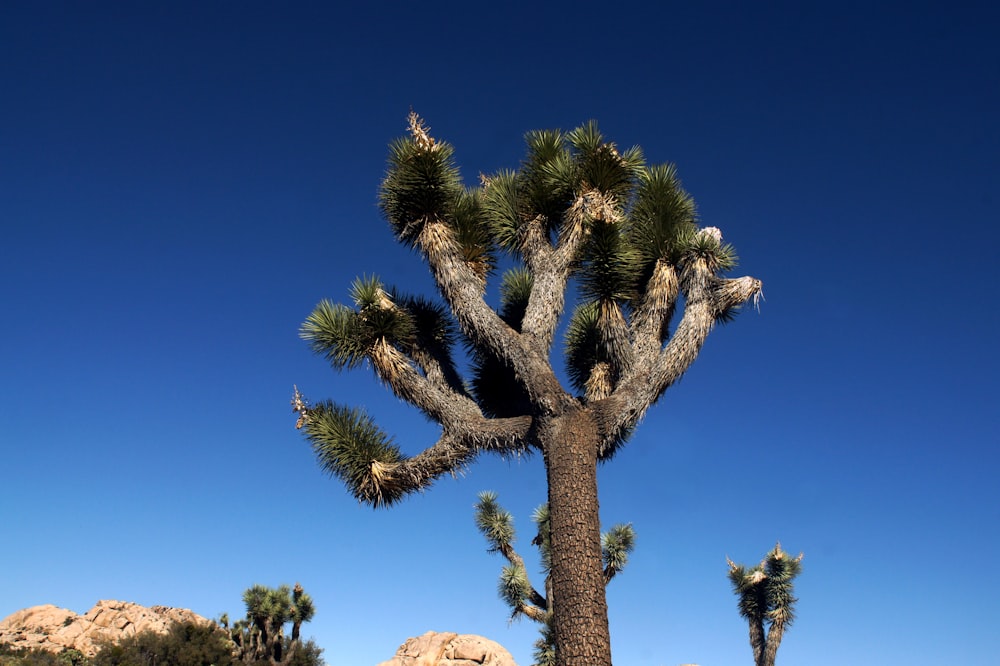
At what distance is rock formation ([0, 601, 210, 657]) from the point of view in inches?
1463

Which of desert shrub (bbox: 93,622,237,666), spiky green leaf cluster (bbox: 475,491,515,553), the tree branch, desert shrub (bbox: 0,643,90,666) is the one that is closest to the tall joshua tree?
the tree branch

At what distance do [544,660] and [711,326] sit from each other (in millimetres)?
9343

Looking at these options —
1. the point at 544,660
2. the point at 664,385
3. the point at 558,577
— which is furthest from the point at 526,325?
the point at 544,660

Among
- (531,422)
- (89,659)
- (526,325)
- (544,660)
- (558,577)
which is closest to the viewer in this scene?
(558,577)

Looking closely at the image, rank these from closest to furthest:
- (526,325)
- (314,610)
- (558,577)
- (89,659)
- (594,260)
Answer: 1. (558,577)
2. (526,325)
3. (594,260)
4. (314,610)
5. (89,659)

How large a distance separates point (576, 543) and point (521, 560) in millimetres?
9323

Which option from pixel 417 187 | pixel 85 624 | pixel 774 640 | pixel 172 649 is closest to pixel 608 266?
pixel 417 187

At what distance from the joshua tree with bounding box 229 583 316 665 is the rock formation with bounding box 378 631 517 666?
356 cm

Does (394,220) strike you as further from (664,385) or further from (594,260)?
(664,385)

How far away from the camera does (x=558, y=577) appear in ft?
23.3

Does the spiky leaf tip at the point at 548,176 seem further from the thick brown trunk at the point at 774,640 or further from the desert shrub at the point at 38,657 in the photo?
Result: the desert shrub at the point at 38,657

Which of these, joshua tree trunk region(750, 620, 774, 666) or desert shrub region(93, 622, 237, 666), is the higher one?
desert shrub region(93, 622, 237, 666)

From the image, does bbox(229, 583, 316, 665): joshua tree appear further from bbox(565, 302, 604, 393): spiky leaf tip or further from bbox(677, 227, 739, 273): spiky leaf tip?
bbox(677, 227, 739, 273): spiky leaf tip

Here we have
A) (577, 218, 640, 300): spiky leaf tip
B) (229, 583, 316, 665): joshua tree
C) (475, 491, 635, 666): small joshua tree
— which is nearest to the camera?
(577, 218, 640, 300): spiky leaf tip
